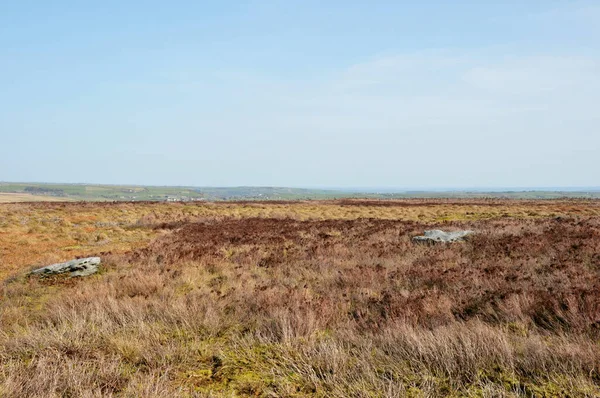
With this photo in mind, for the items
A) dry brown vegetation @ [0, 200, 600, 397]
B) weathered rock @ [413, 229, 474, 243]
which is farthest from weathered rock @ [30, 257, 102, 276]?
weathered rock @ [413, 229, 474, 243]

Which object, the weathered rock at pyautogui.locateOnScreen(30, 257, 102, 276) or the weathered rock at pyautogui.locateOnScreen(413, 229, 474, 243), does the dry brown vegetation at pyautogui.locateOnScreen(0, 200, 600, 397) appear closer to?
the weathered rock at pyautogui.locateOnScreen(30, 257, 102, 276)

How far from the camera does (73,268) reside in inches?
419

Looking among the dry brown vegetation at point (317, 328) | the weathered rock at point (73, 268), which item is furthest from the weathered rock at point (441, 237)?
the weathered rock at point (73, 268)

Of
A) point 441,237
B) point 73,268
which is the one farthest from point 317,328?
point 441,237

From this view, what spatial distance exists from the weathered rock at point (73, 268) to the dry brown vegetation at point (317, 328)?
50cm

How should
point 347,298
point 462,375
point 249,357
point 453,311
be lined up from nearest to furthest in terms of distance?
point 462,375, point 249,357, point 453,311, point 347,298

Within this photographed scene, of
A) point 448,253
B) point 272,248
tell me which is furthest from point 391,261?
point 272,248

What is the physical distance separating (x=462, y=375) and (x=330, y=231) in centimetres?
1638

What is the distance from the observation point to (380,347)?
4883 mm

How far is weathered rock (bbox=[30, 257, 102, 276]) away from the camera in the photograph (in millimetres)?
10391

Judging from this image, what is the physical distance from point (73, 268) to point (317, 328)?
854cm

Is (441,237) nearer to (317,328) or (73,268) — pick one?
(317,328)

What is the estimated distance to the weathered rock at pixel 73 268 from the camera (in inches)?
409

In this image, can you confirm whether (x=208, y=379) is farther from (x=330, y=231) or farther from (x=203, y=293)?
(x=330, y=231)
